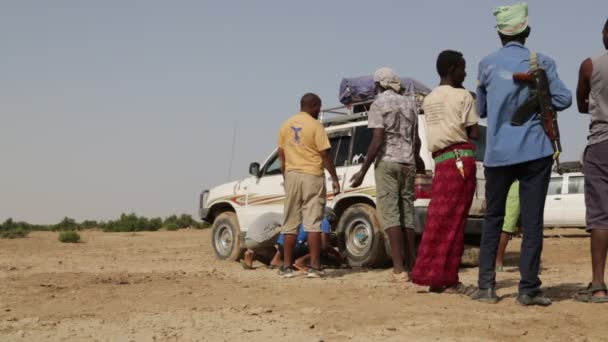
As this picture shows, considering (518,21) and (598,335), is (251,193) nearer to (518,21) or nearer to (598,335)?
(518,21)

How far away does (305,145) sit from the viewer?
26.3 ft

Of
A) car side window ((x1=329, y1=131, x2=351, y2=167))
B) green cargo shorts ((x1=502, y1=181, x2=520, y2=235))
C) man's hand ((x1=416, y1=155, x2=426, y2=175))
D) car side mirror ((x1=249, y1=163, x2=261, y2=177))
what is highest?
car side window ((x1=329, y1=131, x2=351, y2=167))

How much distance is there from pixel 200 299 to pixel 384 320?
188 cm

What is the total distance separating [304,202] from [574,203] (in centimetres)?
1176

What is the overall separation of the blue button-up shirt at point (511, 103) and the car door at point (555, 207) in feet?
44.0

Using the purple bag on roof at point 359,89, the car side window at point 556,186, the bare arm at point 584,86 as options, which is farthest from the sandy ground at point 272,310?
the car side window at point 556,186

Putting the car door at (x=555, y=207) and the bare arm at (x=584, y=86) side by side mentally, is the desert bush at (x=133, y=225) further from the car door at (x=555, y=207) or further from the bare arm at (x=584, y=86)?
the bare arm at (x=584, y=86)

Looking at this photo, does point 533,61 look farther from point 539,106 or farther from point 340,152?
point 340,152

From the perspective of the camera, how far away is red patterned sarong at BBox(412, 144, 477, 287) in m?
5.89

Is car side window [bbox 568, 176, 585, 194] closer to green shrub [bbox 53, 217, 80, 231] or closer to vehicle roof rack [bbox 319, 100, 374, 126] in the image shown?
vehicle roof rack [bbox 319, 100, 374, 126]

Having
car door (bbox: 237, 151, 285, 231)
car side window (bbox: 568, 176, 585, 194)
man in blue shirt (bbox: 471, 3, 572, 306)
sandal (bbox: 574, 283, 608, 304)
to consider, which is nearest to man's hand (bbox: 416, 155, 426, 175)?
man in blue shirt (bbox: 471, 3, 572, 306)

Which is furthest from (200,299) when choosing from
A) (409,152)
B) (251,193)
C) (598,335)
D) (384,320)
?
(251,193)

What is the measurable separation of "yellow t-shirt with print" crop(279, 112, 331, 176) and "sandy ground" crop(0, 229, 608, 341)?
1217 mm

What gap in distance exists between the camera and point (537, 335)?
4.14 m
